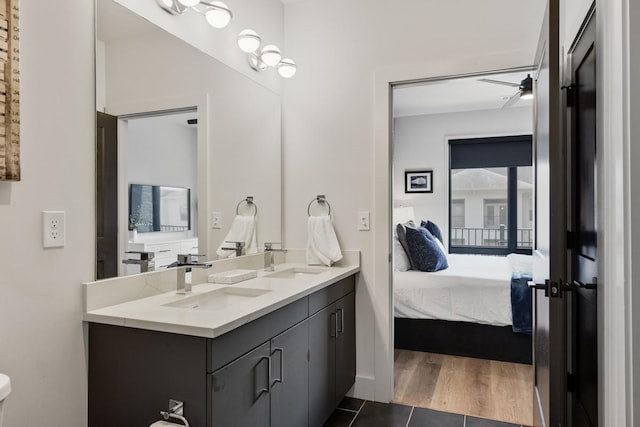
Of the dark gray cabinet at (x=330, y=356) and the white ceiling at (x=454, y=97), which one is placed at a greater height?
the white ceiling at (x=454, y=97)

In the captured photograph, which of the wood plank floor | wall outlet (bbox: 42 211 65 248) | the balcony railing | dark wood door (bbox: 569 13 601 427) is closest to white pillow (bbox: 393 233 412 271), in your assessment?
the wood plank floor

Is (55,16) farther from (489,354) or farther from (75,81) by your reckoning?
(489,354)

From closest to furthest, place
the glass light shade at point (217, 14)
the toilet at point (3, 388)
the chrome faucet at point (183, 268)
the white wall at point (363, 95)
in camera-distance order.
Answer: the toilet at point (3, 388)
the chrome faucet at point (183, 268)
the glass light shade at point (217, 14)
the white wall at point (363, 95)

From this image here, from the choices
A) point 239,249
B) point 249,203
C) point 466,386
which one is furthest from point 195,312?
point 466,386

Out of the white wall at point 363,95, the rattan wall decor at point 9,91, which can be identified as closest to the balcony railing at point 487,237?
the white wall at point 363,95

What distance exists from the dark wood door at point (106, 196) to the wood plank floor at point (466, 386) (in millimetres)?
1984

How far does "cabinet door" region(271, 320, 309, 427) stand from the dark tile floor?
524mm

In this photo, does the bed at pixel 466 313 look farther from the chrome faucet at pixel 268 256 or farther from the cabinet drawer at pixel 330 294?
the chrome faucet at pixel 268 256

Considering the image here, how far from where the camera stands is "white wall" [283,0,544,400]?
2.53m

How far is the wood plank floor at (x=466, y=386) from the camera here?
2637 mm

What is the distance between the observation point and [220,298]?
203cm

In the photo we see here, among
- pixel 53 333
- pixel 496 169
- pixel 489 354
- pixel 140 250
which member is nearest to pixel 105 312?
pixel 53 333

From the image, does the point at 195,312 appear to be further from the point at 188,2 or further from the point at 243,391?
the point at 188,2

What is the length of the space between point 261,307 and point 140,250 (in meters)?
0.63
